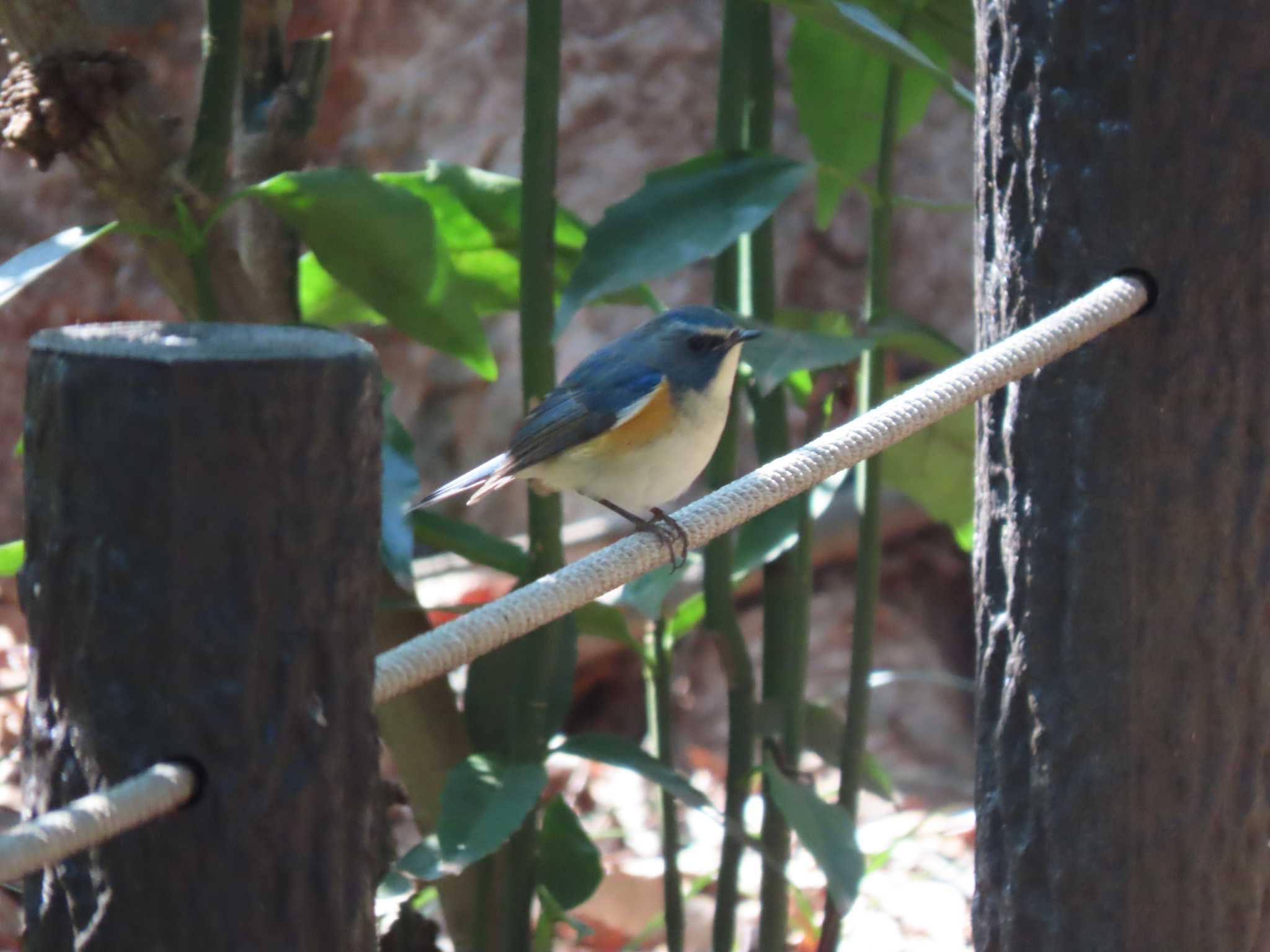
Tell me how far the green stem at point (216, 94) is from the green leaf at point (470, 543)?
0.54 metres

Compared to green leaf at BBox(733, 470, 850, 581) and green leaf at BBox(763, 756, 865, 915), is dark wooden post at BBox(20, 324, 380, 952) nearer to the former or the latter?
green leaf at BBox(763, 756, 865, 915)

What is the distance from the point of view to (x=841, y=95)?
7.23ft

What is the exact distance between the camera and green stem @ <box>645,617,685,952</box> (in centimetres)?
219

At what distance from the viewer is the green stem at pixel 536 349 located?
181 cm

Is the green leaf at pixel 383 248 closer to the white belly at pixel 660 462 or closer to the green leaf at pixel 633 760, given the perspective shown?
the white belly at pixel 660 462

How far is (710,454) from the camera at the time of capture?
203 cm

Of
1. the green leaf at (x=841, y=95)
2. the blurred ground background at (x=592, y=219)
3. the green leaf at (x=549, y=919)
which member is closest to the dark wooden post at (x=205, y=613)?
the green leaf at (x=549, y=919)

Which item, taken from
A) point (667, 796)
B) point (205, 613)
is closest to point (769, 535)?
point (667, 796)

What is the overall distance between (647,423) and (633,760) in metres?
0.48

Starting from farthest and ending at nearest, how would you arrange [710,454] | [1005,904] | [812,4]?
[710,454] < [812,4] < [1005,904]

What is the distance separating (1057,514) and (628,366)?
79 cm

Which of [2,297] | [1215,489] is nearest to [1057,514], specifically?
[1215,489]

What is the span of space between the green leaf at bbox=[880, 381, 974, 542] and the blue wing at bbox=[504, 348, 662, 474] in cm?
47

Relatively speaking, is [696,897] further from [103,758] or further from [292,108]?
[103,758]
